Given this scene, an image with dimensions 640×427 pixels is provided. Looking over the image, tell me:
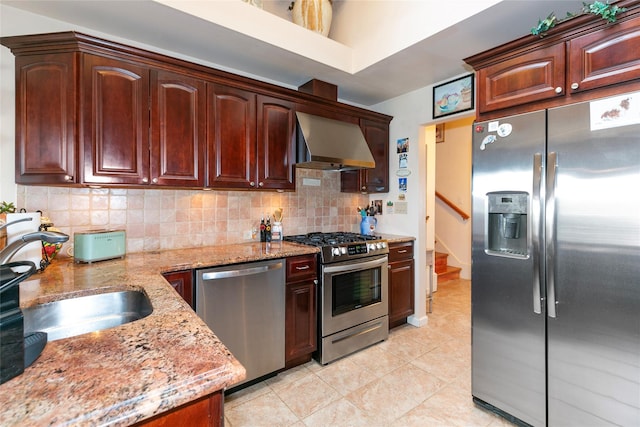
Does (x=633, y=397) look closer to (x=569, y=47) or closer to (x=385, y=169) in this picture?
(x=569, y=47)

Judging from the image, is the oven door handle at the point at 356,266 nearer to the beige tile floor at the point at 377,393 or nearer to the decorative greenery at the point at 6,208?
the beige tile floor at the point at 377,393

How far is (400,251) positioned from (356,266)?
73 cm

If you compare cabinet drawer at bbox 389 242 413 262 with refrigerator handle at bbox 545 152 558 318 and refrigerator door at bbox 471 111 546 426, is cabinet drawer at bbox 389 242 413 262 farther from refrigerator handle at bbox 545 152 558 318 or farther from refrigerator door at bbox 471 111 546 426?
refrigerator handle at bbox 545 152 558 318

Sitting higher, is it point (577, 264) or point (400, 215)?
point (400, 215)

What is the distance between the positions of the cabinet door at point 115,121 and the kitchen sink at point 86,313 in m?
0.88

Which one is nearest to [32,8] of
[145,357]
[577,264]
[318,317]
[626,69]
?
[145,357]

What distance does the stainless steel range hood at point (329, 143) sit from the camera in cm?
265

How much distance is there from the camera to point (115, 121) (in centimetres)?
192

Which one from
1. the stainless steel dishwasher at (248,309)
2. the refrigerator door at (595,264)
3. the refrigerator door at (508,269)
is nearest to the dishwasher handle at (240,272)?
the stainless steel dishwasher at (248,309)

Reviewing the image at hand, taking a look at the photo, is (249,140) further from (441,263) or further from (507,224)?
(441,263)

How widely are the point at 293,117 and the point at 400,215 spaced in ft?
5.44

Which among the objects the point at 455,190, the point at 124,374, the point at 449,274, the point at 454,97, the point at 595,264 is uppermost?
the point at 454,97

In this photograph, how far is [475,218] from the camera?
192 centimetres

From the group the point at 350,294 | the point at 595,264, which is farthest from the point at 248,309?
the point at 595,264
